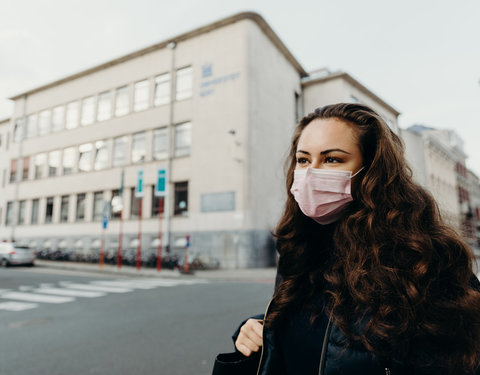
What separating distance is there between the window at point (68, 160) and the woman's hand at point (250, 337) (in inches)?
1158

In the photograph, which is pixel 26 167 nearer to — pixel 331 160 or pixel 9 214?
pixel 9 214

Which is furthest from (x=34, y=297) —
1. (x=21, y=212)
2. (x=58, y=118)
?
(x=21, y=212)

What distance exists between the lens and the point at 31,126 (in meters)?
31.7

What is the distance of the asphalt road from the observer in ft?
14.0

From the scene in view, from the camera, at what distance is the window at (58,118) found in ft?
96.8

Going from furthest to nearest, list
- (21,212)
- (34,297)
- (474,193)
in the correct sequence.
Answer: (474,193) → (21,212) → (34,297)

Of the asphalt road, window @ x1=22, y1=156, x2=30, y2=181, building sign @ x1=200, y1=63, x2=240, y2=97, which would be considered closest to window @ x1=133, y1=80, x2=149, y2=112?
building sign @ x1=200, y1=63, x2=240, y2=97

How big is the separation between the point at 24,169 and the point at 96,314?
29098mm

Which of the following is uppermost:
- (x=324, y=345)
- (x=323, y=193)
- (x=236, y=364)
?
(x=323, y=193)

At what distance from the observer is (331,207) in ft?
5.67

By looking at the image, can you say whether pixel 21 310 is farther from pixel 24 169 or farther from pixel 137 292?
pixel 24 169

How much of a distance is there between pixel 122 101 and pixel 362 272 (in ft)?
91.0

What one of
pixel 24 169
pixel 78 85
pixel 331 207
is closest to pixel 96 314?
pixel 331 207

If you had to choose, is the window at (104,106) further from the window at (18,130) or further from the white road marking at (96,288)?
the white road marking at (96,288)
